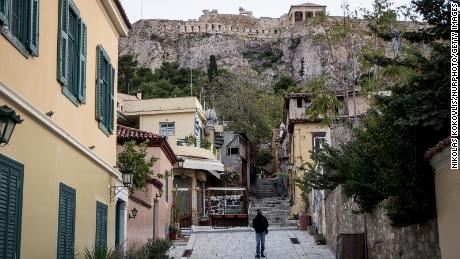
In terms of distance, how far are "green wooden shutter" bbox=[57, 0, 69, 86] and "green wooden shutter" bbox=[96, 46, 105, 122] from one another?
2.49m

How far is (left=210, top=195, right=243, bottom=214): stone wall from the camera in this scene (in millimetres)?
36594

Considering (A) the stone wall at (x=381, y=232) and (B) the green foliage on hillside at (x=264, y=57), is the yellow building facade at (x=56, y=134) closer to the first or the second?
(A) the stone wall at (x=381, y=232)

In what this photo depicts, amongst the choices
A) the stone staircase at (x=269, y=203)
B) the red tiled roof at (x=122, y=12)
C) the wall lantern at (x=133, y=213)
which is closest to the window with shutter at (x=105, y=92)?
the red tiled roof at (x=122, y=12)

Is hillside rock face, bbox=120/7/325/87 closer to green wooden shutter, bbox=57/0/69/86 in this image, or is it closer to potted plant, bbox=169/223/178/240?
potted plant, bbox=169/223/178/240

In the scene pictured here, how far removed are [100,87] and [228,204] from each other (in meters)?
23.4

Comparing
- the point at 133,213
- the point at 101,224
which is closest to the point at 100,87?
the point at 101,224

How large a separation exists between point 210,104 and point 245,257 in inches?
1493

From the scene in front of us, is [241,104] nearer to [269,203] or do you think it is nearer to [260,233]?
[269,203]

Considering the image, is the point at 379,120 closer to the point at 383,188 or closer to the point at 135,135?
the point at 383,188

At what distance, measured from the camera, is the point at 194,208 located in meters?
37.4

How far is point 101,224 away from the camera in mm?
14352

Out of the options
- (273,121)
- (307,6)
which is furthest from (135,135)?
(307,6)

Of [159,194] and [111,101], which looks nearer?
[111,101]

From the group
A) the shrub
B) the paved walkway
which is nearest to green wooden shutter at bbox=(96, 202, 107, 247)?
the shrub
